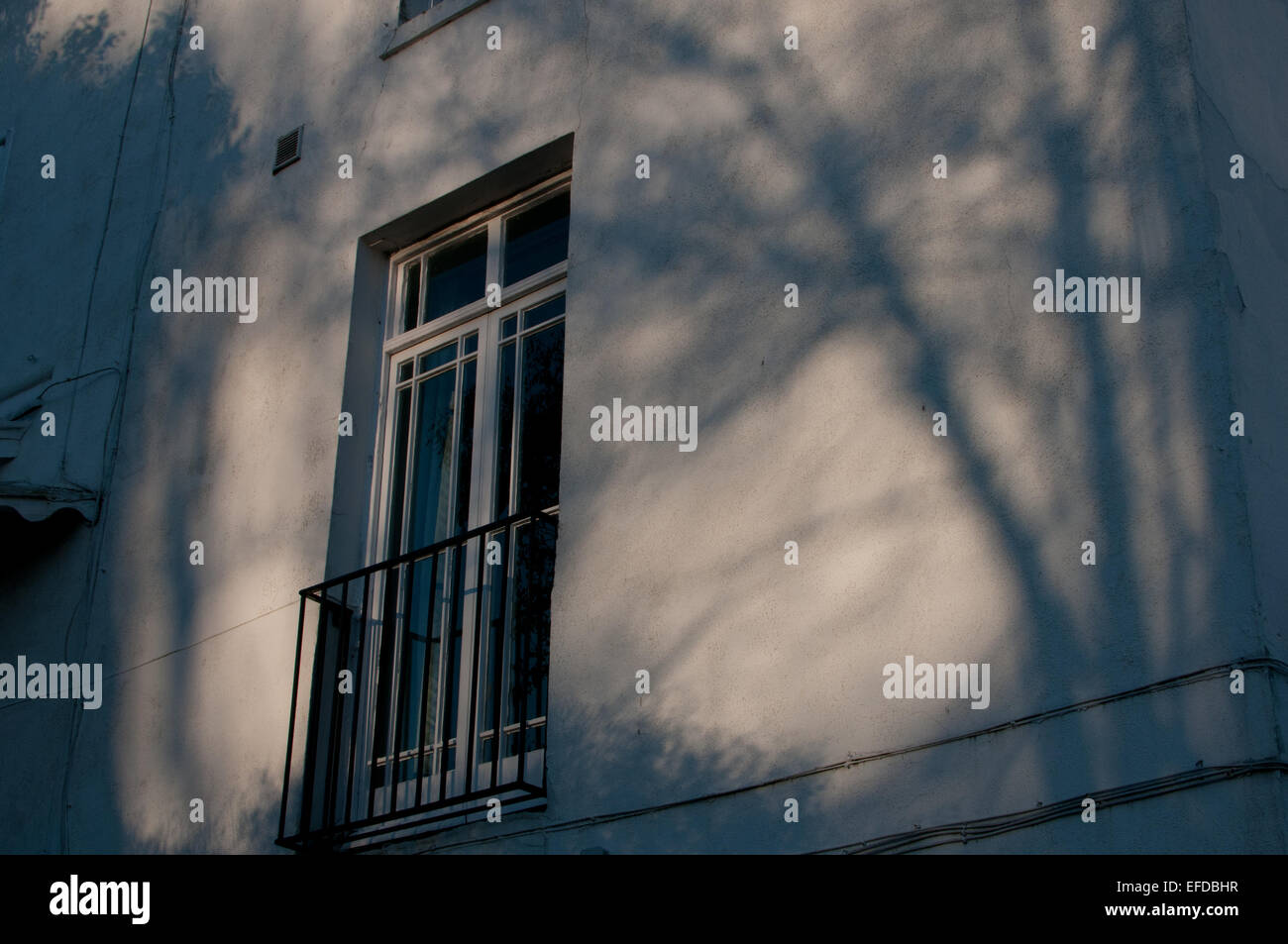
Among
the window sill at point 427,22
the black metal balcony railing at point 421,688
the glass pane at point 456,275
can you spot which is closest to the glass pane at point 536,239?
the glass pane at point 456,275

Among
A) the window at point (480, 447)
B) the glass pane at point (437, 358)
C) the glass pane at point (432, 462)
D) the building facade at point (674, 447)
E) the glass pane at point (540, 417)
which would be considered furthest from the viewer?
the glass pane at point (437, 358)

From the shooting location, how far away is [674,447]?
22.9 feet

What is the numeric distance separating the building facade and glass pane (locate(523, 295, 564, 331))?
0.23 feet

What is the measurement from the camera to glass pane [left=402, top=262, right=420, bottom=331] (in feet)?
29.4

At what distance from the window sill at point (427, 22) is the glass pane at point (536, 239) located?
4.33 feet

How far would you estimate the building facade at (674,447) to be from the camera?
563cm

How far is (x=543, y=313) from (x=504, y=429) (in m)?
0.65

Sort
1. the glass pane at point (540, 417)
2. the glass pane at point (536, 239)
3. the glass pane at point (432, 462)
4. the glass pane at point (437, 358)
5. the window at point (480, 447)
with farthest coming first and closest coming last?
the glass pane at point (437, 358)
the glass pane at point (536, 239)
the glass pane at point (432, 462)
the glass pane at point (540, 417)
the window at point (480, 447)

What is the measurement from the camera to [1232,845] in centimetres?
503

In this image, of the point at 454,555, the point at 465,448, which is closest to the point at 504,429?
the point at 465,448

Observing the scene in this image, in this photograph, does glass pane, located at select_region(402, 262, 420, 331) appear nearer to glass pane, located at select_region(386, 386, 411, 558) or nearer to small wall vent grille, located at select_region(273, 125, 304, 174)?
glass pane, located at select_region(386, 386, 411, 558)

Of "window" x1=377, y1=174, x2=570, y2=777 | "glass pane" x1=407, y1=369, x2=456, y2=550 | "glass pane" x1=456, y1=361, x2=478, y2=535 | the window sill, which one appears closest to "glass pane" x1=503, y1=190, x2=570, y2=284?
"window" x1=377, y1=174, x2=570, y2=777

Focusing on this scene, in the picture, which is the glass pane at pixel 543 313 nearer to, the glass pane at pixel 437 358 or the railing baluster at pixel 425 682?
the glass pane at pixel 437 358

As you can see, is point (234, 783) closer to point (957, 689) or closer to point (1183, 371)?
point (957, 689)
